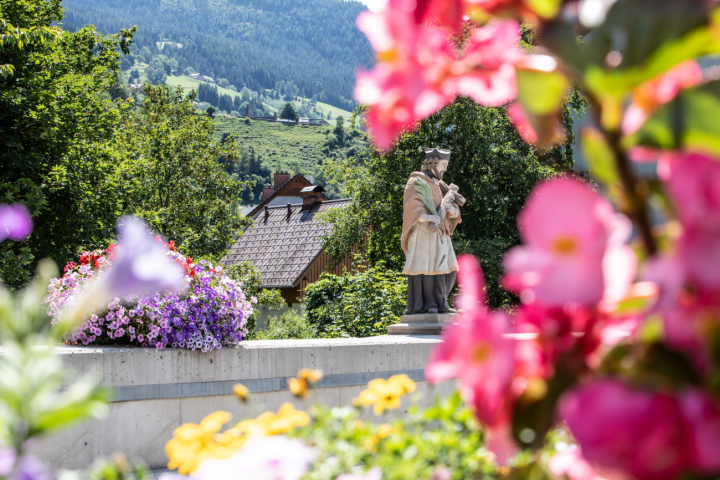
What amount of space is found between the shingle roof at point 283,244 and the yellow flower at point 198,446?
125 ft

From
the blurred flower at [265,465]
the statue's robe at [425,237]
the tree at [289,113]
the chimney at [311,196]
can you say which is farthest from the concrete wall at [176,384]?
the tree at [289,113]

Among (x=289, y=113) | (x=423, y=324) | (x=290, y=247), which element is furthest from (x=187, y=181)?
(x=289, y=113)

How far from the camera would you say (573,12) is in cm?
66

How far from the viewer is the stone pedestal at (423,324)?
28.3 feet

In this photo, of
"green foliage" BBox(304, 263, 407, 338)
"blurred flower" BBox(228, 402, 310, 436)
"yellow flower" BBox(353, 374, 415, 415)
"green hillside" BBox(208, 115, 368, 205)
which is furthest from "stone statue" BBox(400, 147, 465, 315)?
"green hillside" BBox(208, 115, 368, 205)

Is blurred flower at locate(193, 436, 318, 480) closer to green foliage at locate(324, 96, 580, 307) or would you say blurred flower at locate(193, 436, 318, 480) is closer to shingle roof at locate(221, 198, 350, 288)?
green foliage at locate(324, 96, 580, 307)

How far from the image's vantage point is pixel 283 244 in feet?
145

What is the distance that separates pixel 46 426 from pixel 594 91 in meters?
0.60

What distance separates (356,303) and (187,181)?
1332 centimetres

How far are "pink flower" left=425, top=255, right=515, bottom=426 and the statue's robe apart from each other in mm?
8230

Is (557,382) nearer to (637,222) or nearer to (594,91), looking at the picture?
(637,222)

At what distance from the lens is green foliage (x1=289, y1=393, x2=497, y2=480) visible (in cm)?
126

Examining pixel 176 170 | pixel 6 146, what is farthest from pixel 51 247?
pixel 176 170

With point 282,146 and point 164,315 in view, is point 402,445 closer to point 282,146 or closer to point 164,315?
point 164,315
